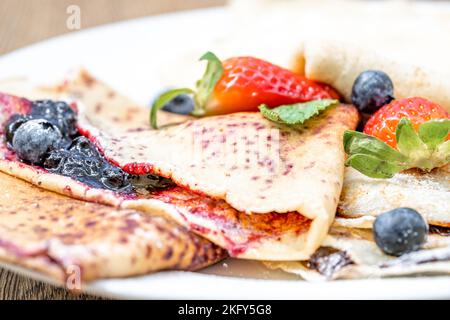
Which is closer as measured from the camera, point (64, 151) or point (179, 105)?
point (64, 151)

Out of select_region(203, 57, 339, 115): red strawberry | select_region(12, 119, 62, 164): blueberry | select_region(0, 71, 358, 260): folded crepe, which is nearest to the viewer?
select_region(0, 71, 358, 260): folded crepe

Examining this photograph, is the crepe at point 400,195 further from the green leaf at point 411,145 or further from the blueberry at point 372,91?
the blueberry at point 372,91

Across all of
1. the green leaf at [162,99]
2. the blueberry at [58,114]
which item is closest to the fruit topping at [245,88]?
the green leaf at [162,99]

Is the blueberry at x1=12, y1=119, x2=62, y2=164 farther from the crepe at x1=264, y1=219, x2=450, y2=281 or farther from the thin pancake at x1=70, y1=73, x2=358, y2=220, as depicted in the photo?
the crepe at x1=264, y1=219, x2=450, y2=281

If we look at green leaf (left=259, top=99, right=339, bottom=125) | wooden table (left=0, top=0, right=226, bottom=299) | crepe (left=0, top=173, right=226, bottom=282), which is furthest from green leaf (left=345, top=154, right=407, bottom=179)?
wooden table (left=0, top=0, right=226, bottom=299)

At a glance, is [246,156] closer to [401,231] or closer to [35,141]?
[401,231]

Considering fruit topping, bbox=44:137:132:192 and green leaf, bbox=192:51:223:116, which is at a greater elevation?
green leaf, bbox=192:51:223:116

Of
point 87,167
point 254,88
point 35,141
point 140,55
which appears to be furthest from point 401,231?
point 140,55

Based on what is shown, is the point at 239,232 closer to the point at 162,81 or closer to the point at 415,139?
the point at 415,139
